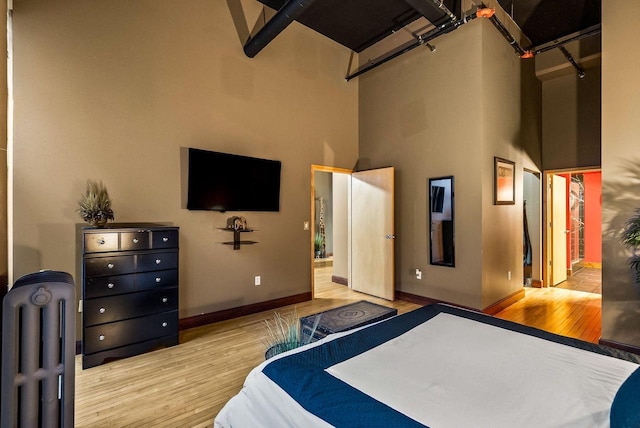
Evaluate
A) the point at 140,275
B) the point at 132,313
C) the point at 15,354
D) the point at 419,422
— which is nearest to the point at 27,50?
the point at 140,275

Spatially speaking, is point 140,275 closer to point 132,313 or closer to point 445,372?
point 132,313

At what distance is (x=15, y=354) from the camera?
1.20 m

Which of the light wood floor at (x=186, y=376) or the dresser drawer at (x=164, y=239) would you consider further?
the dresser drawer at (x=164, y=239)

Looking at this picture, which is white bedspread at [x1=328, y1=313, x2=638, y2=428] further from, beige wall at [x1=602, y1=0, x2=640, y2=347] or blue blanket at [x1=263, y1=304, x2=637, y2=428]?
beige wall at [x1=602, y1=0, x2=640, y2=347]

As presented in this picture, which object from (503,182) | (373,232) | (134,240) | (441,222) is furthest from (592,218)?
(134,240)

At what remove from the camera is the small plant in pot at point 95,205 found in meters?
2.84

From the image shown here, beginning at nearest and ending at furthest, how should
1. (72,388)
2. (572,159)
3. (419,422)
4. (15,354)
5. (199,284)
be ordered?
1. (419,422)
2. (15,354)
3. (72,388)
4. (199,284)
5. (572,159)

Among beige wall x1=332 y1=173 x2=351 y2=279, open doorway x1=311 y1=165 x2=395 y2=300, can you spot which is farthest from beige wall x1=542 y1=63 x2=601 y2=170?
beige wall x1=332 y1=173 x2=351 y2=279

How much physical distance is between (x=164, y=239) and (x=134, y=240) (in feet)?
0.84

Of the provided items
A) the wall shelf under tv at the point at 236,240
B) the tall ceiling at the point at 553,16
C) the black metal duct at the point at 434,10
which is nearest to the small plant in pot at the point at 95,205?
the wall shelf under tv at the point at 236,240

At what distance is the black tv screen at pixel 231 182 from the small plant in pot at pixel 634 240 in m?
3.68

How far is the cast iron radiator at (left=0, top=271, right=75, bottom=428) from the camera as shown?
1.19m

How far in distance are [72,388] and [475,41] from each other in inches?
194

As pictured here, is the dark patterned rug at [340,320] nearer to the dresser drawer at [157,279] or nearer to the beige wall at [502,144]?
the dresser drawer at [157,279]
